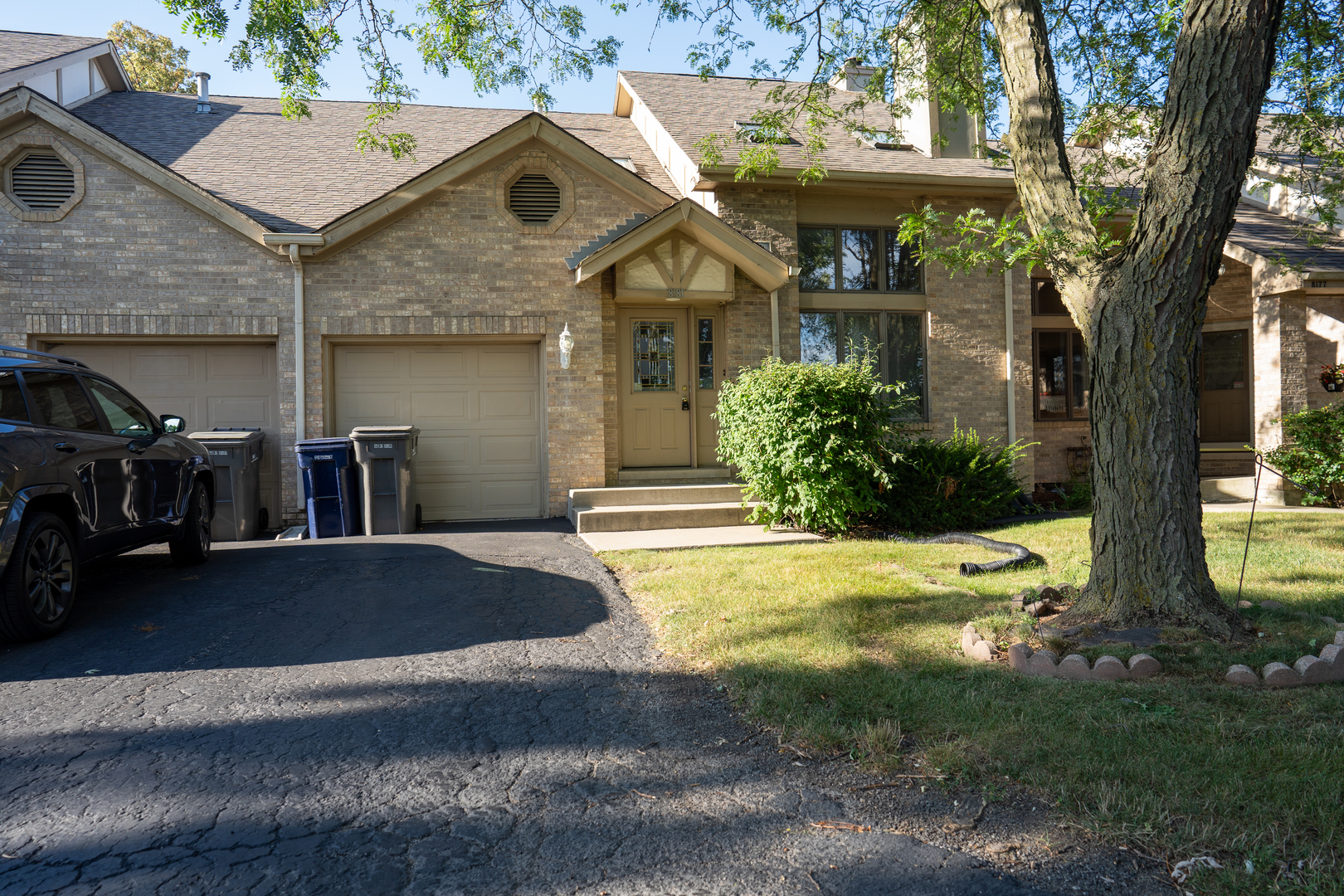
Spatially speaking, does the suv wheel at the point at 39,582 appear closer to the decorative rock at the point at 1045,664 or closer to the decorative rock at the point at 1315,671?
the decorative rock at the point at 1045,664

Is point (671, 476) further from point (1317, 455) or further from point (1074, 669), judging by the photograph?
point (1317, 455)

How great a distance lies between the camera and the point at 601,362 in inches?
427

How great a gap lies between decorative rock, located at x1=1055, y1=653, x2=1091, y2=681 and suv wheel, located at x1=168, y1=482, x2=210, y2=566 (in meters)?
6.93

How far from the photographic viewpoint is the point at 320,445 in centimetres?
955

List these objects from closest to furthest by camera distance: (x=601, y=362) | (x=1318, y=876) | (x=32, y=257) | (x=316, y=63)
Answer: (x=1318, y=876) → (x=316, y=63) → (x=32, y=257) → (x=601, y=362)

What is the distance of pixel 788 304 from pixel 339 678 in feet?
28.7

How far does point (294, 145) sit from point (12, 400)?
8856 millimetres

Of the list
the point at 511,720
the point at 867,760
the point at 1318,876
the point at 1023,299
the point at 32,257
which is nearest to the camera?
the point at 1318,876

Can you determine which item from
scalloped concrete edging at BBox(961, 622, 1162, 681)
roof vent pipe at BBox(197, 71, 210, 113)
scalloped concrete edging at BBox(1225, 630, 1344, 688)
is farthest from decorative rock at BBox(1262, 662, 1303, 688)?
roof vent pipe at BBox(197, 71, 210, 113)

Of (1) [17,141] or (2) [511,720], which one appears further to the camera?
(1) [17,141]

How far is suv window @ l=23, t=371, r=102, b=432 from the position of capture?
5344 millimetres

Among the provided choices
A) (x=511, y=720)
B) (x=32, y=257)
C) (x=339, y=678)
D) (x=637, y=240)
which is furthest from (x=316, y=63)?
(x=511, y=720)

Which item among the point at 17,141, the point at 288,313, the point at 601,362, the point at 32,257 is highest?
the point at 17,141

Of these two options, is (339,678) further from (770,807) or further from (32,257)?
(32,257)
